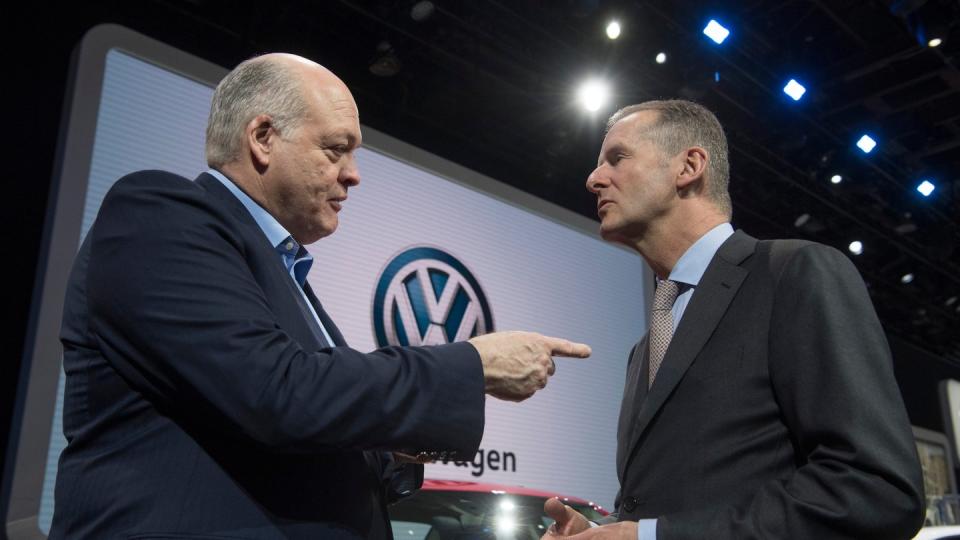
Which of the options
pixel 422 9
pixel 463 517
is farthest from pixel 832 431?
pixel 422 9

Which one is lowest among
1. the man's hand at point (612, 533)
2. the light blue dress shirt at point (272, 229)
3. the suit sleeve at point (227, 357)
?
the man's hand at point (612, 533)

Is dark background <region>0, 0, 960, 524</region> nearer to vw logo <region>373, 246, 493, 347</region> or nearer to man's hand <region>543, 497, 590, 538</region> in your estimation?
vw logo <region>373, 246, 493, 347</region>

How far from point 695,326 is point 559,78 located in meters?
4.94

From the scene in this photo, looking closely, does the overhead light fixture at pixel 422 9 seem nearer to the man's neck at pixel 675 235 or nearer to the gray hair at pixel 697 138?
the gray hair at pixel 697 138

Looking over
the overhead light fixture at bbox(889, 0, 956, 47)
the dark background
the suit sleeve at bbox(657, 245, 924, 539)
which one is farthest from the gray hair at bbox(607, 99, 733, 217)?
the overhead light fixture at bbox(889, 0, 956, 47)

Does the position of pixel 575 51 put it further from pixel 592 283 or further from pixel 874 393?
pixel 874 393

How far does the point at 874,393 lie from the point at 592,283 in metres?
4.79

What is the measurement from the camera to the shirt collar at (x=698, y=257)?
6.37 feet

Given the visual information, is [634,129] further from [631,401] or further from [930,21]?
[930,21]

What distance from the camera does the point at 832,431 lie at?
140 centimetres

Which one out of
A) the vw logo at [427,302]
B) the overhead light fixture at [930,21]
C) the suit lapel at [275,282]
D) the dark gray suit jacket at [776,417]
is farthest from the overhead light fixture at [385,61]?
the suit lapel at [275,282]

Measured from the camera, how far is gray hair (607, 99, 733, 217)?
2154mm

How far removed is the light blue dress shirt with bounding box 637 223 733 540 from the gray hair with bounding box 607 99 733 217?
0.14 m

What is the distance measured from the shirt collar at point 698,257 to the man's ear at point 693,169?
161mm
